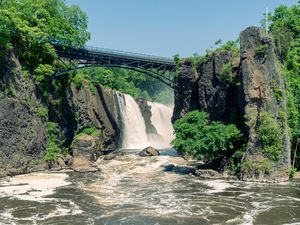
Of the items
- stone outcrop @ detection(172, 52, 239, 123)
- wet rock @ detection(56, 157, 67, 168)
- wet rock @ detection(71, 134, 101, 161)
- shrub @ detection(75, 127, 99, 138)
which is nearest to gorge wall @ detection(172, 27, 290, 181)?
stone outcrop @ detection(172, 52, 239, 123)

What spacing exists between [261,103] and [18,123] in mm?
19586

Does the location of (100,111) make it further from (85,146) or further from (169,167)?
(169,167)

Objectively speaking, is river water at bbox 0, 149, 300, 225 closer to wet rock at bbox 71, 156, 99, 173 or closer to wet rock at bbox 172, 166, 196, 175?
wet rock at bbox 172, 166, 196, 175

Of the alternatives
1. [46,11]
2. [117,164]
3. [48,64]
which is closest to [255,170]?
[117,164]

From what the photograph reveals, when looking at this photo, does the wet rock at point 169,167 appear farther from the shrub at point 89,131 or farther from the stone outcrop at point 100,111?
the stone outcrop at point 100,111

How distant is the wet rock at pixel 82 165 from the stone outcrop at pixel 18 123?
3.03m

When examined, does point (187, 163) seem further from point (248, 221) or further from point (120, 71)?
point (120, 71)

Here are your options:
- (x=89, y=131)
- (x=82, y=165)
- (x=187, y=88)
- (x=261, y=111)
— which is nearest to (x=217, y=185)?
(x=261, y=111)

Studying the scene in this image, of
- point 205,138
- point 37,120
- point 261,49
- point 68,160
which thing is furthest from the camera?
point 68,160

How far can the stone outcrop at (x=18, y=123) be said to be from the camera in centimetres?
3225

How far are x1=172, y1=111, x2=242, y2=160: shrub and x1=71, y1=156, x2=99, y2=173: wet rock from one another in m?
8.19

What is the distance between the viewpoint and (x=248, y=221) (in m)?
19.1

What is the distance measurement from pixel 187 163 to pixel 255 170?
10.1 meters

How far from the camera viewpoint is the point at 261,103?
3047cm
